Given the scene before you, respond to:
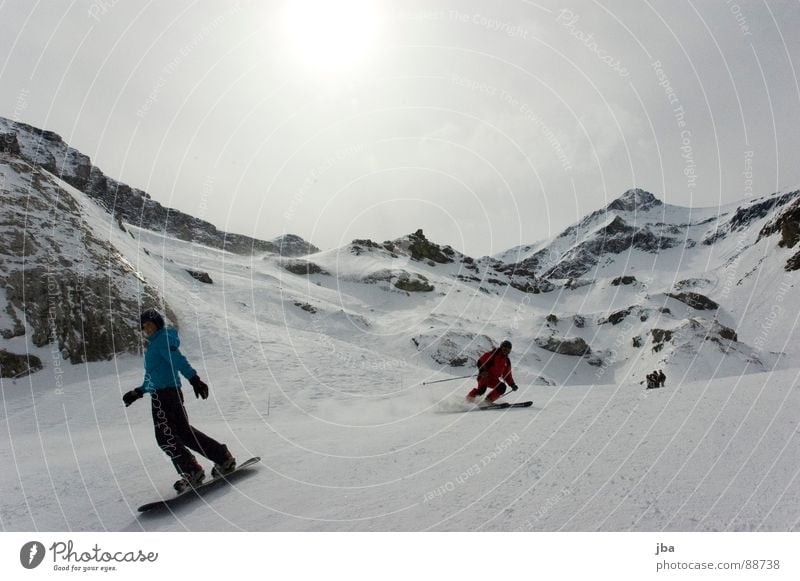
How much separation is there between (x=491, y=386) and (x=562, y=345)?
115ft

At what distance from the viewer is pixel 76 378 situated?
13.3m

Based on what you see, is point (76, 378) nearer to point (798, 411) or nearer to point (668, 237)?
point (798, 411)

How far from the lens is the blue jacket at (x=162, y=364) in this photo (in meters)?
5.38

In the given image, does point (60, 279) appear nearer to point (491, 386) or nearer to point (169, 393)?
point (169, 393)

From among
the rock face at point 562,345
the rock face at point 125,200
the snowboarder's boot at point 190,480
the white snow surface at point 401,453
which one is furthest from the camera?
the rock face at point 125,200

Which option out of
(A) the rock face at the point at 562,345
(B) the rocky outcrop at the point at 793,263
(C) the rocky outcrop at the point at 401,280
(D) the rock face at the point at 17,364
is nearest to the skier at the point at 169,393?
(D) the rock face at the point at 17,364

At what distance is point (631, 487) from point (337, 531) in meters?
2.94

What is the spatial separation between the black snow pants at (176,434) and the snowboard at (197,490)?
0.77 feet

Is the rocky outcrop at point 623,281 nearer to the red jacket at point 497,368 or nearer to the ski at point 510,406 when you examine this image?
the red jacket at point 497,368

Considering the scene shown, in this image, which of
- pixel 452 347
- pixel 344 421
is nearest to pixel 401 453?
pixel 344 421

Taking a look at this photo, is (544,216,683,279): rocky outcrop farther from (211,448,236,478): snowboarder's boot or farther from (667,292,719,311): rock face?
(211,448,236,478): snowboarder's boot

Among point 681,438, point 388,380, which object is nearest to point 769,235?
point 388,380
